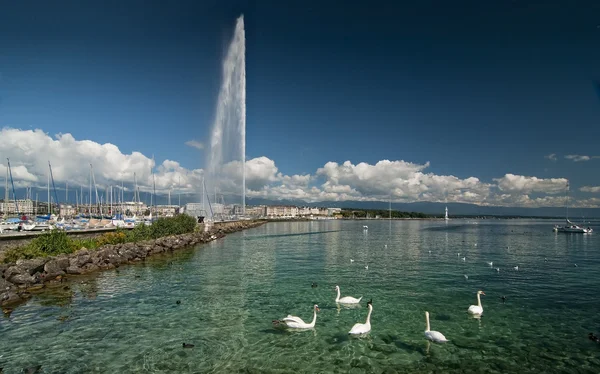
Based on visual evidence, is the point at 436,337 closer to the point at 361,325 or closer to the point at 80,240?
the point at 361,325

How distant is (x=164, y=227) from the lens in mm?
62438

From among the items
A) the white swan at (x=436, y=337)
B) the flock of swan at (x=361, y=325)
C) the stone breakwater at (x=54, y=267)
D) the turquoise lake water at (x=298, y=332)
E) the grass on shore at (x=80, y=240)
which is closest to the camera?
the turquoise lake water at (x=298, y=332)

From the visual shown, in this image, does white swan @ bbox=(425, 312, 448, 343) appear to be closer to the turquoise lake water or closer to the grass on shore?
the turquoise lake water

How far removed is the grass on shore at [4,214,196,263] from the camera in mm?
29559

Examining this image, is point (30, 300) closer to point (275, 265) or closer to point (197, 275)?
point (197, 275)

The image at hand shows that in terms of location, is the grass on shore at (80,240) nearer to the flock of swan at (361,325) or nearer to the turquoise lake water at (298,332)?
the turquoise lake water at (298,332)

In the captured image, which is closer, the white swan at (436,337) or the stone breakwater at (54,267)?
the white swan at (436,337)

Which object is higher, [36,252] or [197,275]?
[36,252]

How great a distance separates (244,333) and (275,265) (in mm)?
20876

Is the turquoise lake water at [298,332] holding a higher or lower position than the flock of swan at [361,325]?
lower

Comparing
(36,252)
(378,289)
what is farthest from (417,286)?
(36,252)

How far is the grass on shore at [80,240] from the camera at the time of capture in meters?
29.6

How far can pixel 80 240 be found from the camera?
43844 mm

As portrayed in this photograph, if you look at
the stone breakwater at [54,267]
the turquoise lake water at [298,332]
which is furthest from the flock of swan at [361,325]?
the stone breakwater at [54,267]
